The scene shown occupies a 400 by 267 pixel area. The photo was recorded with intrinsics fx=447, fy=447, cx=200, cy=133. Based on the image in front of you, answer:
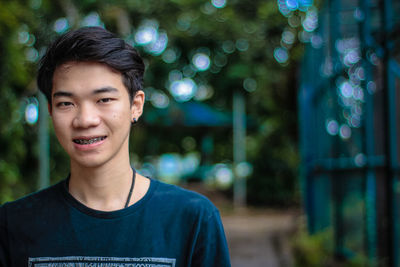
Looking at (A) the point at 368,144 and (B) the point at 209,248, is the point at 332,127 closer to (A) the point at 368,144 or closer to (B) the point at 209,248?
(A) the point at 368,144

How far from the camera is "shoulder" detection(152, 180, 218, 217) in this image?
1.34 meters

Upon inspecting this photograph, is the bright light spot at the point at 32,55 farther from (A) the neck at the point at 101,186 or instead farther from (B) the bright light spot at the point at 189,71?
(A) the neck at the point at 101,186

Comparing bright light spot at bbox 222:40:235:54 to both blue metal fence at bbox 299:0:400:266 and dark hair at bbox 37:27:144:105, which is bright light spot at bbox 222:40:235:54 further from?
dark hair at bbox 37:27:144:105

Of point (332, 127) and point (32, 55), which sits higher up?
point (32, 55)

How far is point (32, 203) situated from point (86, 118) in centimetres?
32

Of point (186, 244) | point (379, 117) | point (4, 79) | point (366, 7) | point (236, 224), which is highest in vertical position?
point (366, 7)

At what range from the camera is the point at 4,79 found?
4766 millimetres

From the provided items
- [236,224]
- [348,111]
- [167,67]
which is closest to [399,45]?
[348,111]

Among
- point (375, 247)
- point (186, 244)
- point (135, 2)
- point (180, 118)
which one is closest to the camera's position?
point (186, 244)

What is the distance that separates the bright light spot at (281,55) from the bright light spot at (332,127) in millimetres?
4489

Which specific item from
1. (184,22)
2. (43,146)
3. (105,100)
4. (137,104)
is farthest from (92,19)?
(105,100)

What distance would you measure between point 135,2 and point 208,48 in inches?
110

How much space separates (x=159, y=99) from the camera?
1103 centimetres

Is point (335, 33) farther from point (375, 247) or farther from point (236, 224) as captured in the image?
point (236, 224)
